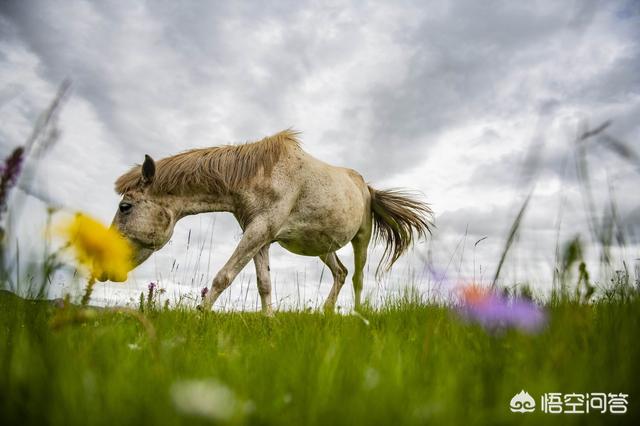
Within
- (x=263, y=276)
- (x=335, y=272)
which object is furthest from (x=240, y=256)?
(x=335, y=272)

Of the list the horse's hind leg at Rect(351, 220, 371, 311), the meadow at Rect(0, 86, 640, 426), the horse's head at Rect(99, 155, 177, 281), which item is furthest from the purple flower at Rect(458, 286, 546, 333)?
the horse's hind leg at Rect(351, 220, 371, 311)

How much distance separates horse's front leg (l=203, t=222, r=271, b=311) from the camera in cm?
487

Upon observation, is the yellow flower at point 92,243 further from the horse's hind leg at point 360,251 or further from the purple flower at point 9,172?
the horse's hind leg at point 360,251

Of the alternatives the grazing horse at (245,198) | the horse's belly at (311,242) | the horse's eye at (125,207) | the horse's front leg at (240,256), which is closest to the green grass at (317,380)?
the horse's front leg at (240,256)

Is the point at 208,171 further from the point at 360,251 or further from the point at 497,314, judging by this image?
the point at 497,314

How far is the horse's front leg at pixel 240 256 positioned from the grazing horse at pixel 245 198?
12mm

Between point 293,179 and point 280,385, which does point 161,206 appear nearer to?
point 293,179

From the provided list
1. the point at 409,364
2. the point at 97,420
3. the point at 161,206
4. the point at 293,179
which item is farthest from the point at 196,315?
the point at 97,420

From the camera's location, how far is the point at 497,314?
5.16 ft

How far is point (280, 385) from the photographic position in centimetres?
Result: 124

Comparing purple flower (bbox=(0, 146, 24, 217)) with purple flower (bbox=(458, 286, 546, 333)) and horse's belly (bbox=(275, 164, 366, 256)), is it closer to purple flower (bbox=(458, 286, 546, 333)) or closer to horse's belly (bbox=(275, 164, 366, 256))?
purple flower (bbox=(458, 286, 546, 333))

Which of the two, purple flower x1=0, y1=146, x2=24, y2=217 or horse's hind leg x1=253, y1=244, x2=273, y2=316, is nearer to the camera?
purple flower x1=0, y1=146, x2=24, y2=217

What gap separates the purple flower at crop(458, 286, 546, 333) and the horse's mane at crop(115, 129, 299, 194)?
12.2 ft

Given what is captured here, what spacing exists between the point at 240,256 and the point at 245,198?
2.65 feet
